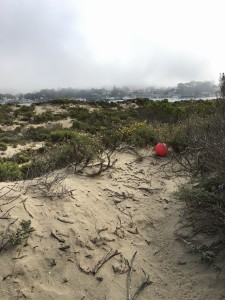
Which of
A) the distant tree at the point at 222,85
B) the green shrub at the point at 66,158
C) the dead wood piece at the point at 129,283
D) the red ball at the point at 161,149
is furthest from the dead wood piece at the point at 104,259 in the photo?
the distant tree at the point at 222,85

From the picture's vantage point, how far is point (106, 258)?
4.11 m

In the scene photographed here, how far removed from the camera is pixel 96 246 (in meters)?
4.31

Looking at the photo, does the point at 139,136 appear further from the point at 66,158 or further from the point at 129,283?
the point at 129,283

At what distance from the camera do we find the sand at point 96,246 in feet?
12.0

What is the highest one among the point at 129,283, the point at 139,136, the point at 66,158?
the point at 139,136

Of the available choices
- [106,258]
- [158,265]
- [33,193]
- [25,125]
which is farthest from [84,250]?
[25,125]

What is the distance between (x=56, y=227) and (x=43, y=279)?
0.83m

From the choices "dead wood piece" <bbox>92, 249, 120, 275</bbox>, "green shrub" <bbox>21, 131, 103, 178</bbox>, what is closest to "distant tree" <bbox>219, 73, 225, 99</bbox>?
"green shrub" <bbox>21, 131, 103, 178</bbox>

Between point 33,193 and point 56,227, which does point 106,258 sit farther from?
point 33,193

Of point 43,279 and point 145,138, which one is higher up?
point 145,138

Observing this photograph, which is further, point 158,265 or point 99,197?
point 99,197

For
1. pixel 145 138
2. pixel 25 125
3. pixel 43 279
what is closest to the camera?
pixel 43 279

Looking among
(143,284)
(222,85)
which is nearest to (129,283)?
(143,284)

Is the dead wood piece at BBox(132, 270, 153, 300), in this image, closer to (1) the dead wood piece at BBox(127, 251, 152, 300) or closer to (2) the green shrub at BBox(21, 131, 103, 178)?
(1) the dead wood piece at BBox(127, 251, 152, 300)
